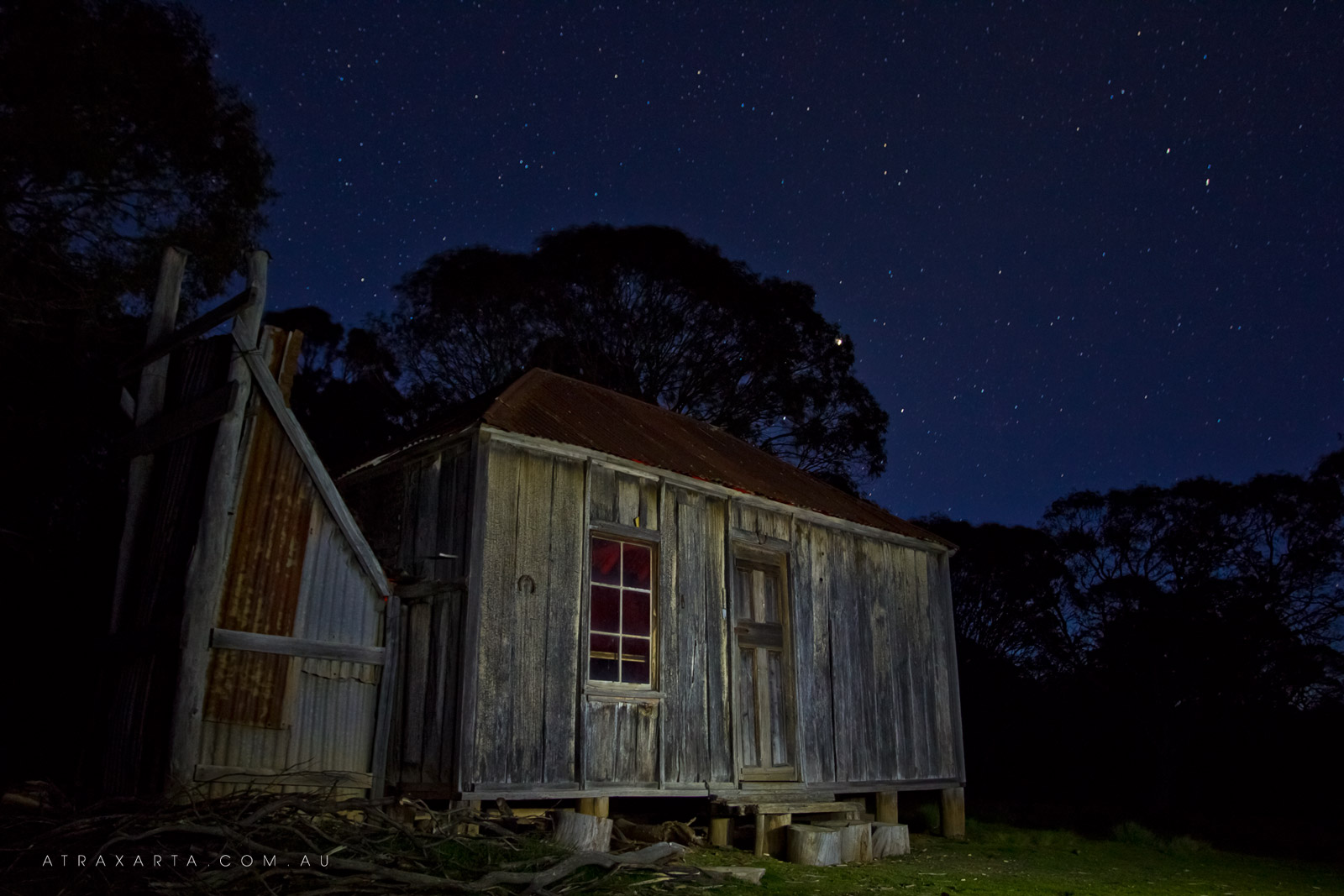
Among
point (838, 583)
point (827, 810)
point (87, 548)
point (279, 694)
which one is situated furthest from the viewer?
point (87, 548)

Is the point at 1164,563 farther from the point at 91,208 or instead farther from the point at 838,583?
the point at 91,208

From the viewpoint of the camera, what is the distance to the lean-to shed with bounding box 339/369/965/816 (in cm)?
913

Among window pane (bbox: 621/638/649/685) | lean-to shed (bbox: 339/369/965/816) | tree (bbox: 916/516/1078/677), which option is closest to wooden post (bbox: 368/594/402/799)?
lean-to shed (bbox: 339/369/965/816)

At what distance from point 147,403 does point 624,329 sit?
52.5ft

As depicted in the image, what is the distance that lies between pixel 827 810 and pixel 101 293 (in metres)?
11.1

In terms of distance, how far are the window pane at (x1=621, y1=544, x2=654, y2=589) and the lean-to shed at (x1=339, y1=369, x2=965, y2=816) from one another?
0.02 m

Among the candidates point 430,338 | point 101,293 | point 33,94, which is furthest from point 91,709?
point 430,338

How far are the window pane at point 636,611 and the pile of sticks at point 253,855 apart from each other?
3.27 m

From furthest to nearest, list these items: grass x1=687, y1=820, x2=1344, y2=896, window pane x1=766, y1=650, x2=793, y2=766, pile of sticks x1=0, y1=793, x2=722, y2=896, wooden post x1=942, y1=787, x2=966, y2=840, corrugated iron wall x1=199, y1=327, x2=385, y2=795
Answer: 1. wooden post x1=942, y1=787, x2=966, y2=840
2. window pane x1=766, y1=650, x2=793, y2=766
3. grass x1=687, y1=820, x2=1344, y2=896
4. corrugated iron wall x1=199, y1=327, x2=385, y2=795
5. pile of sticks x1=0, y1=793, x2=722, y2=896

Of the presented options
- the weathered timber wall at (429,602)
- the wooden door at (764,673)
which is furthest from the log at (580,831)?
the wooden door at (764,673)

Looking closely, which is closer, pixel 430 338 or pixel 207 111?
pixel 207 111

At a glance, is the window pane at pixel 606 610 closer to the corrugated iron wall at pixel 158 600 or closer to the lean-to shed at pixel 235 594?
the lean-to shed at pixel 235 594

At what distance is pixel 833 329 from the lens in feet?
86.9

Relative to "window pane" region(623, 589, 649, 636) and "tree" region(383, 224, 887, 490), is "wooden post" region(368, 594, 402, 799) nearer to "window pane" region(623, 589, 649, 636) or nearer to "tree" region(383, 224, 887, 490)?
"window pane" region(623, 589, 649, 636)
